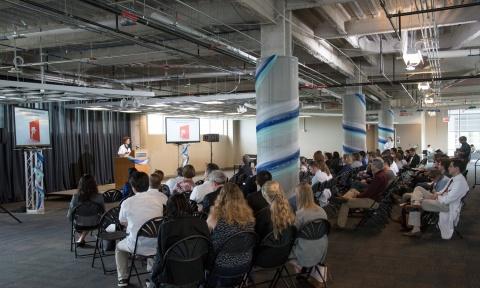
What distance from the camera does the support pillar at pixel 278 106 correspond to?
21.4 ft

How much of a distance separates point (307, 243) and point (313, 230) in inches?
5.5

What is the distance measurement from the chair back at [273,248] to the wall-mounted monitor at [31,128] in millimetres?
7011

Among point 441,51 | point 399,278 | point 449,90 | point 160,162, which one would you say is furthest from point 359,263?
point 449,90

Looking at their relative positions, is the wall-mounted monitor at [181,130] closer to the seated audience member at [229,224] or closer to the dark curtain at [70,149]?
the dark curtain at [70,149]

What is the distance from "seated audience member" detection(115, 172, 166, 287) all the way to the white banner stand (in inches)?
227

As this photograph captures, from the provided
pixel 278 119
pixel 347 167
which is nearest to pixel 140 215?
pixel 278 119

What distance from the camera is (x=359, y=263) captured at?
501cm

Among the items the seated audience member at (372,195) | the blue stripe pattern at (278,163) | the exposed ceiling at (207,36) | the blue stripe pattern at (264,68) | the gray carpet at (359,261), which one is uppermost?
the exposed ceiling at (207,36)

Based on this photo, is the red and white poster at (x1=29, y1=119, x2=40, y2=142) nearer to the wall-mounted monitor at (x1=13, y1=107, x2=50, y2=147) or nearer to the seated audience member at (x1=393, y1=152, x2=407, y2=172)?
the wall-mounted monitor at (x1=13, y1=107, x2=50, y2=147)

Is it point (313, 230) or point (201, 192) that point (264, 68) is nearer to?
point (201, 192)

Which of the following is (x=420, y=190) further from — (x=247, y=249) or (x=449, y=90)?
(x=449, y=90)

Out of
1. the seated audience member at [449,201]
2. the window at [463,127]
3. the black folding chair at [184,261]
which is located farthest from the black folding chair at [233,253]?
the window at [463,127]

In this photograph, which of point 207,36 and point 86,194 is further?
point 207,36

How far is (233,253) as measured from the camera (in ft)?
11.0
